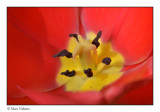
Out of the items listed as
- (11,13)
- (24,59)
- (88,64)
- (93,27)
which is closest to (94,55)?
(88,64)

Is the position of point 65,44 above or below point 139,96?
above

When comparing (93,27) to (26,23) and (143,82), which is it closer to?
(26,23)

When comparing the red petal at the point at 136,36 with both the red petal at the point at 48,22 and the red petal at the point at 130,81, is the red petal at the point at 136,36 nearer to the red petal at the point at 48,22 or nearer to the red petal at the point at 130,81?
the red petal at the point at 130,81

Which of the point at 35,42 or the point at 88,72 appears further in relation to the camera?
the point at 35,42

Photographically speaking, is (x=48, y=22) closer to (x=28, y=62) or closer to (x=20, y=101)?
(x=28, y=62)

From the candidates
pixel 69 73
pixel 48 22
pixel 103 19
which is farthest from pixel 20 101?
pixel 103 19

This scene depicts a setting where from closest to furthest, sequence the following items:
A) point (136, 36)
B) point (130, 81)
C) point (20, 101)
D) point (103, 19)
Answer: point (130, 81) < point (20, 101) < point (136, 36) < point (103, 19)
